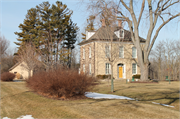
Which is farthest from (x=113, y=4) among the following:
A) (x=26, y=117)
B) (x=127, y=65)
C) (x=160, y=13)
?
(x=127, y=65)

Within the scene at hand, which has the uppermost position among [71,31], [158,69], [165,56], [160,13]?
[71,31]

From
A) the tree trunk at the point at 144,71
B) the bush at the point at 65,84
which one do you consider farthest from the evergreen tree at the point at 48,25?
the bush at the point at 65,84

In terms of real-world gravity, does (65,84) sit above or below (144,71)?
below

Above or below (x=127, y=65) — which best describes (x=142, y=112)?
below

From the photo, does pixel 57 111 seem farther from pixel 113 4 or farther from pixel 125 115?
pixel 113 4

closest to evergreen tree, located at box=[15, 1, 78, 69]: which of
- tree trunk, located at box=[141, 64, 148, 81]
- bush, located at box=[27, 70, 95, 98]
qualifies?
tree trunk, located at box=[141, 64, 148, 81]

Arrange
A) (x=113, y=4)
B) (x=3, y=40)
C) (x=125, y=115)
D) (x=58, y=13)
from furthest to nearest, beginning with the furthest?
(x=3, y=40)
(x=58, y=13)
(x=113, y=4)
(x=125, y=115)

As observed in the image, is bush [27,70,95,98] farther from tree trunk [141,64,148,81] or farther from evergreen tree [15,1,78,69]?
evergreen tree [15,1,78,69]

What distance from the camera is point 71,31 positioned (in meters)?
40.4

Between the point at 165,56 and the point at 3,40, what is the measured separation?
130 ft

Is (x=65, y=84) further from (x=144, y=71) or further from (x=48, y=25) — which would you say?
(x=48, y=25)

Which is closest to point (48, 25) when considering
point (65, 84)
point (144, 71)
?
point (144, 71)

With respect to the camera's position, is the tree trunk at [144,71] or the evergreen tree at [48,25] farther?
Result: the evergreen tree at [48,25]

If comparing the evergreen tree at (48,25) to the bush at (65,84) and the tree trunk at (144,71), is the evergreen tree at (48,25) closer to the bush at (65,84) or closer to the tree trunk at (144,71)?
the tree trunk at (144,71)
